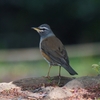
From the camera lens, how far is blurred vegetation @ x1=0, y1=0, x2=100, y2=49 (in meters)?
17.7

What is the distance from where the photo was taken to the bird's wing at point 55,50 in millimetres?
8836

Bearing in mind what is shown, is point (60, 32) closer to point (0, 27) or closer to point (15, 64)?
point (0, 27)

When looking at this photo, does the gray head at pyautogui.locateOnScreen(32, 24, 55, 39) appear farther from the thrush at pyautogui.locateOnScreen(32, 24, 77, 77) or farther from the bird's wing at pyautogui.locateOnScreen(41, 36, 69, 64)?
the bird's wing at pyautogui.locateOnScreen(41, 36, 69, 64)

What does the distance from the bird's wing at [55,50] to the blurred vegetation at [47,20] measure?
7.95 m

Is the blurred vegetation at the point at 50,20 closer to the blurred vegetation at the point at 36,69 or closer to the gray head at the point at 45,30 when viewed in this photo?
the blurred vegetation at the point at 36,69

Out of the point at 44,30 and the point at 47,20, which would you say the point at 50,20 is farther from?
the point at 44,30

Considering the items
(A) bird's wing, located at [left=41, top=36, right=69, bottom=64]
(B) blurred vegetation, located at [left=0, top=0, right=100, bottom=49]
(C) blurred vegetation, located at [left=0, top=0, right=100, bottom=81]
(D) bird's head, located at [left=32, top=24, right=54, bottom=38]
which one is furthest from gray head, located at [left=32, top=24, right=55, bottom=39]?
(B) blurred vegetation, located at [left=0, top=0, right=100, bottom=49]

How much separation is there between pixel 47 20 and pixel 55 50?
1016 centimetres

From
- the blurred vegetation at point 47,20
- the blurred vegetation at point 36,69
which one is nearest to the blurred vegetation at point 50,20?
the blurred vegetation at point 47,20

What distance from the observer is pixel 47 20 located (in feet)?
62.7

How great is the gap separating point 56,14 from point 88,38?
1.56 metres

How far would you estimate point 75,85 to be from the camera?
7.02 m

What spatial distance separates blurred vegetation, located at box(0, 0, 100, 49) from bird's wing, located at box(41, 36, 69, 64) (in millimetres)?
7945

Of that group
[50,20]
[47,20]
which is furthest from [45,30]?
[50,20]
